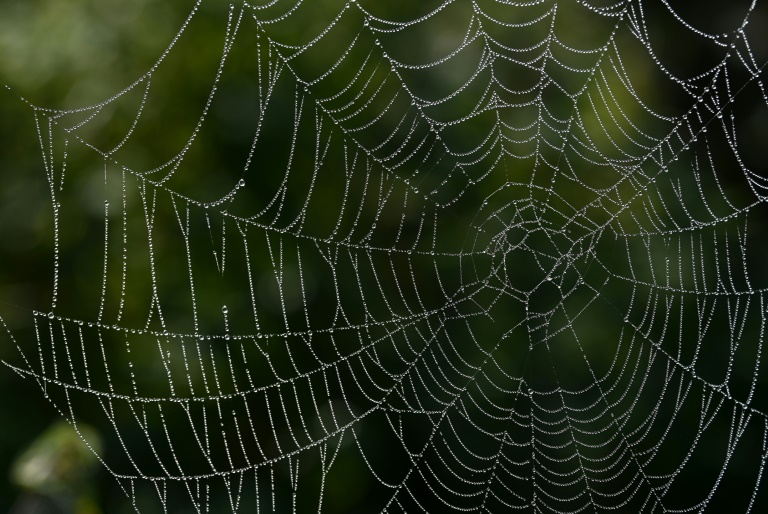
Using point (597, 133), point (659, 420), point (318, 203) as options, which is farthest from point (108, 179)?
point (659, 420)

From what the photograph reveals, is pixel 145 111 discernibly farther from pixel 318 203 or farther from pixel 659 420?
pixel 659 420

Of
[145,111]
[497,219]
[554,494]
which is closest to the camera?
[497,219]

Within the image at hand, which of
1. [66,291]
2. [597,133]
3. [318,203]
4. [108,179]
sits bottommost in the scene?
[66,291]

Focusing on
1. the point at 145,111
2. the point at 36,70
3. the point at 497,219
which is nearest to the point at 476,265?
the point at 497,219

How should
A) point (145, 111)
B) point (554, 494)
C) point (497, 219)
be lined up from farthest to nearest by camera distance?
point (145, 111) → point (554, 494) → point (497, 219)

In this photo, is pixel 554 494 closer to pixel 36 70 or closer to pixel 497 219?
pixel 497 219

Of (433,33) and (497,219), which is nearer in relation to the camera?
(497,219)

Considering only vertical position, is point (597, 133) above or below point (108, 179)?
above
